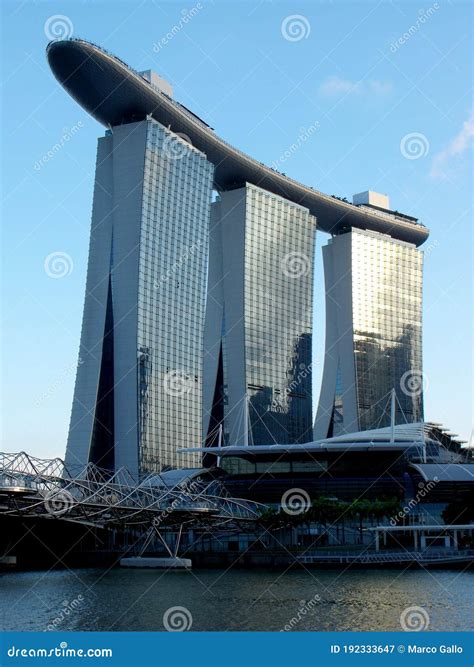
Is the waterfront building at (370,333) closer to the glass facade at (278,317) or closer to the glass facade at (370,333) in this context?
the glass facade at (370,333)

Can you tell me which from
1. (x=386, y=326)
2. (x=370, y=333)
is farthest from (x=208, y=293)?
(x=386, y=326)

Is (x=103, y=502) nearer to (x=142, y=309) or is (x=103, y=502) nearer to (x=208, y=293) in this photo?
(x=142, y=309)

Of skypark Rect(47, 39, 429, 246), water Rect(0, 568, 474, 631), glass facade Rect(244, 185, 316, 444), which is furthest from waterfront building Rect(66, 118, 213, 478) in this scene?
water Rect(0, 568, 474, 631)

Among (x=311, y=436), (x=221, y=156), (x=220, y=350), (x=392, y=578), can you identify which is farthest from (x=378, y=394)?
(x=392, y=578)

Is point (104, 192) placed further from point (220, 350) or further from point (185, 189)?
point (220, 350)

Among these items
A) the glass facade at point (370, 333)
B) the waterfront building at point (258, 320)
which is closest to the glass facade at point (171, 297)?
the waterfront building at point (258, 320)
